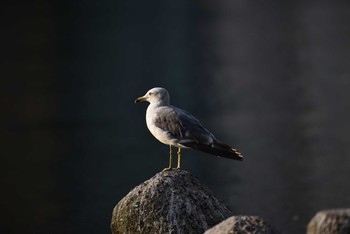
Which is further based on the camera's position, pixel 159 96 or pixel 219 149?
pixel 159 96

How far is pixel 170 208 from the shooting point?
34.6 ft

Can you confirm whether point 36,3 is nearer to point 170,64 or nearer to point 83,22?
point 83,22

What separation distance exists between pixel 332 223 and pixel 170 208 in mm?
2596

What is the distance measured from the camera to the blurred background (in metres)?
26.9

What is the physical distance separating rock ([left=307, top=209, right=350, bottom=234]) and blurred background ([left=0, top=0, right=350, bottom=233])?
13704 mm

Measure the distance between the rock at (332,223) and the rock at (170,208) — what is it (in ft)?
7.61

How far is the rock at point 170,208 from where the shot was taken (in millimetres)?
10523

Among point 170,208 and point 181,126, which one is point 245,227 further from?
point 181,126

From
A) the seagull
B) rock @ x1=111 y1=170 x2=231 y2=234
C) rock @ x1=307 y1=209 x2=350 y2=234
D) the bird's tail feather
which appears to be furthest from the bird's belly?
rock @ x1=307 y1=209 x2=350 y2=234

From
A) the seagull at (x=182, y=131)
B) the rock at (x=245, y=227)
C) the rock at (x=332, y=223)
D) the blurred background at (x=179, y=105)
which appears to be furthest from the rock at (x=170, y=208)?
the blurred background at (x=179, y=105)

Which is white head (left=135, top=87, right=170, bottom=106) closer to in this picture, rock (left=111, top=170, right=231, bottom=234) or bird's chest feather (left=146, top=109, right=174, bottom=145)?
bird's chest feather (left=146, top=109, right=174, bottom=145)

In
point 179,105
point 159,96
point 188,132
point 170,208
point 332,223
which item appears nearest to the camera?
point 332,223

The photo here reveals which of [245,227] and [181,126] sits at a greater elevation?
[181,126]

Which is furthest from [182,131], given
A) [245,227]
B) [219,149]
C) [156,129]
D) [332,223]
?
[332,223]
